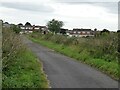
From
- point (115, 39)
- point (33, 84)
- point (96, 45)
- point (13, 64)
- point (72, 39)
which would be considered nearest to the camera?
point (33, 84)

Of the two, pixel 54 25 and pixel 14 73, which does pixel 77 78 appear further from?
pixel 54 25

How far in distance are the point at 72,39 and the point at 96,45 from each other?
15154 millimetres

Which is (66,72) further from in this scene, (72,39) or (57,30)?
(57,30)

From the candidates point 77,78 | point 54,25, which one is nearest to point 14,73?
point 77,78

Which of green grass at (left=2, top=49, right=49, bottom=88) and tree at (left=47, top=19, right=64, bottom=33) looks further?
tree at (left=47, top=19, right=64, bottom=33)

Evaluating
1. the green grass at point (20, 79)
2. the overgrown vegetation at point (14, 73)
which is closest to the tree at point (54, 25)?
the overgrown vegetation at point (14, 73)

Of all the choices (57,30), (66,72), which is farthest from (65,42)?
(57,30)

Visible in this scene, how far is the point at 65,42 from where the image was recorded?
4747 centimetres

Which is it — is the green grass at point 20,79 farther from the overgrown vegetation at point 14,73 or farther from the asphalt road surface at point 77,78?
the asphalt road surface at point 77,78

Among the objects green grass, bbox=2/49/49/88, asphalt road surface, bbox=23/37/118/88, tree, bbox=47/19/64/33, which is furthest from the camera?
tree, bbox=47/19/64/33

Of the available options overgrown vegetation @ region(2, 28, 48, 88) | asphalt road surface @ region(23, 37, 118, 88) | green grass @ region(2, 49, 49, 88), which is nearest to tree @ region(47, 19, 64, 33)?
asphalt road surface @ region(23, 37, 118, 88)

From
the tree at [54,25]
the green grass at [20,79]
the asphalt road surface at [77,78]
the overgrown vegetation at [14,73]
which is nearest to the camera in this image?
the green grass at [20,79]

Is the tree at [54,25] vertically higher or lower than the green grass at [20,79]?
higher

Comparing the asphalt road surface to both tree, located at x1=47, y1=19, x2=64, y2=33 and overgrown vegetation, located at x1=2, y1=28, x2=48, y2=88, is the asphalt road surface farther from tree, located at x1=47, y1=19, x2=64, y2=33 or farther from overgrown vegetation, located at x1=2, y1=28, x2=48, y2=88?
tree, located at x1=47, y1=19, x2=64, y2=33
